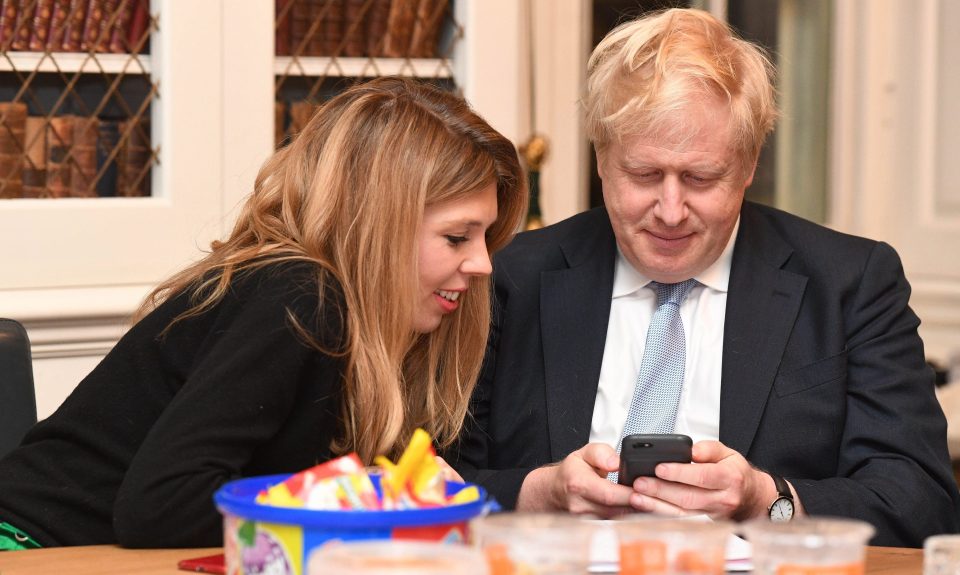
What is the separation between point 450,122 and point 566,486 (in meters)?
0.53

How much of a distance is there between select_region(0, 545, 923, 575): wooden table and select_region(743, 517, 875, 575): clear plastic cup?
0.42 meters

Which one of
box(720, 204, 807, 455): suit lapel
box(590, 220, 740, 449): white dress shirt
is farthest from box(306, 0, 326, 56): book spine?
box(720, 204, 807, 455): suit lapel

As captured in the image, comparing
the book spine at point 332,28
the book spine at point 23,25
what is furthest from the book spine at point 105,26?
Result: the book spine at point 332,28

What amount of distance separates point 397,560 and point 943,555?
0.49 meters

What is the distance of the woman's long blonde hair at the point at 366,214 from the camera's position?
1.68 meters

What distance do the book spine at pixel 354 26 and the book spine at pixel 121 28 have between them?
1.56ft

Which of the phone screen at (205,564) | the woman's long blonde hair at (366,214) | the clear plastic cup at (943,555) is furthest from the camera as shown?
the woman's long blonde hair at (366,214)

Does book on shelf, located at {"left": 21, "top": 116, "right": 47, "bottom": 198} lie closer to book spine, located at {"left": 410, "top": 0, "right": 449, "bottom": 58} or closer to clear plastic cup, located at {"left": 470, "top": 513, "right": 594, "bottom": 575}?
book spine, located at {"left": 410, "top": 0, "right": 449, "bottom": 58}

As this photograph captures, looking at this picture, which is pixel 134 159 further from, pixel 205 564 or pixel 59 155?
pixel 205 564

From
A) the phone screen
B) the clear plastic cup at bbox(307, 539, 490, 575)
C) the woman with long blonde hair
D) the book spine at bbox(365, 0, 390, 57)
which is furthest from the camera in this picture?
the book spine at bbox(365, 0, 390, 57)

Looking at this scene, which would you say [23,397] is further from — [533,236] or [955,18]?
[955,18]

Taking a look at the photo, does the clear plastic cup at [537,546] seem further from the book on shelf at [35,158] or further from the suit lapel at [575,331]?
the book on shelf at [35,158]

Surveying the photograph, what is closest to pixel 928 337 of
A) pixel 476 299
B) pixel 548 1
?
pixel 548 1

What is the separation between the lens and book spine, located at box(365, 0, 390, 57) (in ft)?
9.36
